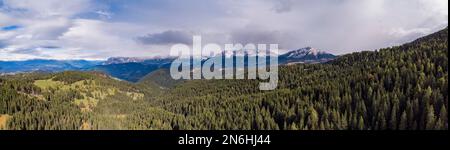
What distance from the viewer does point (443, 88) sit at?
182 m
